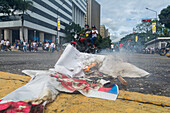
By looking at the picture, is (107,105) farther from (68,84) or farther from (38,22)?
(38,22)

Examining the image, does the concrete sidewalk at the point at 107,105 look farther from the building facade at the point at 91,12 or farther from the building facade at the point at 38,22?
the building facade at the point at 91,12

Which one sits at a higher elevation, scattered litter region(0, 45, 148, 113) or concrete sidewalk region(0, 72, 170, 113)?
scattered litter region(0, 45, 148, 113)

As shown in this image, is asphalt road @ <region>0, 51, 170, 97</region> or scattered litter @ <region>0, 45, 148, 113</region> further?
asphalt road @ <region>0, 51, 170, 97</region>

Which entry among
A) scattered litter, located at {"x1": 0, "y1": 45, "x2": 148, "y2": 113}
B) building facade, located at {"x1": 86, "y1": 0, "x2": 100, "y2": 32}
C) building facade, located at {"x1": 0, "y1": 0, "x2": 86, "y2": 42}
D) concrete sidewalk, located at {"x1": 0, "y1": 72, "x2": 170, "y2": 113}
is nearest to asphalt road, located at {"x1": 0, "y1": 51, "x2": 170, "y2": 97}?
scattered litter, located at {"x1": 0, "y1": 45, "x2": 148, "y2": 113}

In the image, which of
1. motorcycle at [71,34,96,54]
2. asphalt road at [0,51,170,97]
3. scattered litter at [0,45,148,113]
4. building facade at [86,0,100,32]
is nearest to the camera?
scattered litter at [0,45,148,113]

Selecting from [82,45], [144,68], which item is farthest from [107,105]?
[82,45]

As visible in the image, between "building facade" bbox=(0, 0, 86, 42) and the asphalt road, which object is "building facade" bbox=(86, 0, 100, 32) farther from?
the asphalt road

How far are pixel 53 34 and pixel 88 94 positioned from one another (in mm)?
39379

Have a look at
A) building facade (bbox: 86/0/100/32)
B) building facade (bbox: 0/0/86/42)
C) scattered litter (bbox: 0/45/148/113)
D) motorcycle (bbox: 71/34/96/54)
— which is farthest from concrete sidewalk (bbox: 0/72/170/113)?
building facade (bbox: 86/0/100/32)

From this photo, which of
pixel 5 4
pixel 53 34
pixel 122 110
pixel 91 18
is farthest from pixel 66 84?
pixel 91 18

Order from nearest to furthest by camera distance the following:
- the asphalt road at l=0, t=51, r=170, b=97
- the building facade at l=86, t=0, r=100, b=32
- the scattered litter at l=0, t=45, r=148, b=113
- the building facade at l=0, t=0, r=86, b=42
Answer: the scattered litter at l=0, t=45, r=148, b=113 → the asphalt road at l=0, t=51, r=170, b=97 → the building facade at l=0, t=0, r=86, b=42 → the building facade at l=86, t=0, r=100, b=32

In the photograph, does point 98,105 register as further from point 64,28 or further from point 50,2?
point 64,28

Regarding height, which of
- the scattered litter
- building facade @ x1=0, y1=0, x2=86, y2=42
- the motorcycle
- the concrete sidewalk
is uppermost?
building facade @ x1=0, y1=0, x2=86, y2=42

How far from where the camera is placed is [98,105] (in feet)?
3.39
